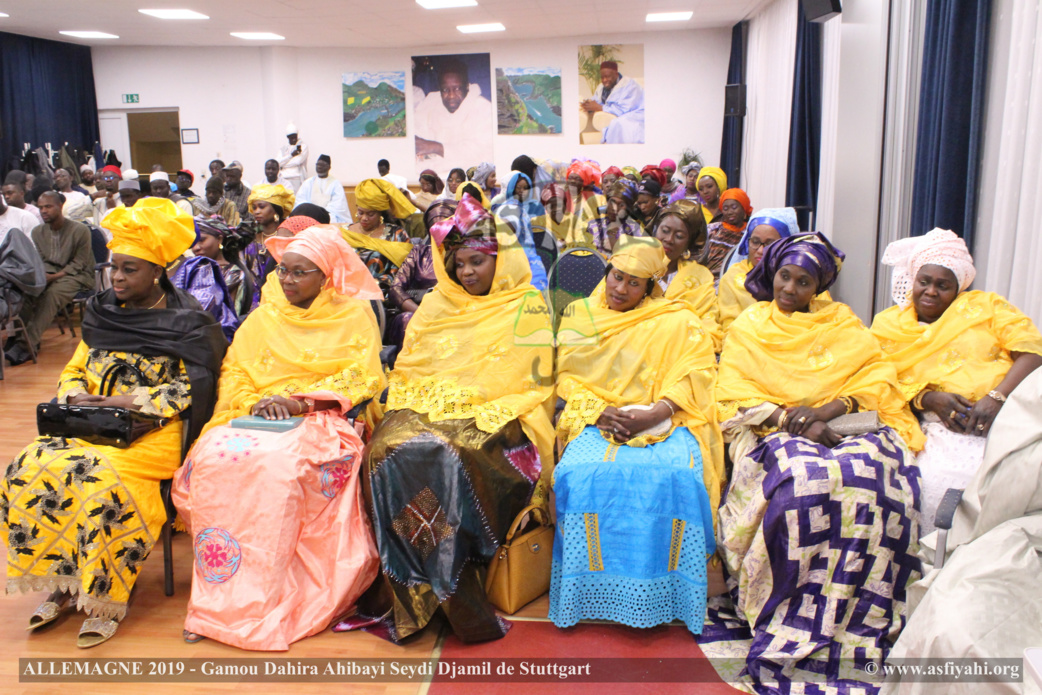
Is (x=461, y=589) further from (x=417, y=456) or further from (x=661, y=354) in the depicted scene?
(x=661, y=354)

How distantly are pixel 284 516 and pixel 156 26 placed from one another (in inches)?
450

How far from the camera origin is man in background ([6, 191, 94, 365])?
6.76 m

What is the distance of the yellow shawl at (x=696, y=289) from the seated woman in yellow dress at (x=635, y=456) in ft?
2.97

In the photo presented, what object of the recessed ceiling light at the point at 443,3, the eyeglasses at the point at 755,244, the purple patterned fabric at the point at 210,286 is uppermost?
the recessed ceiling light at the point at 443,3

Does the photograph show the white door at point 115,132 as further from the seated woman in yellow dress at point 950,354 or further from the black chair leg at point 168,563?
the seated woman in yellow dress at point 950,354

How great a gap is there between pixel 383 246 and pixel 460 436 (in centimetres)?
263

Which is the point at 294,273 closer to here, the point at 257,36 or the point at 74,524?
the point at 74,524

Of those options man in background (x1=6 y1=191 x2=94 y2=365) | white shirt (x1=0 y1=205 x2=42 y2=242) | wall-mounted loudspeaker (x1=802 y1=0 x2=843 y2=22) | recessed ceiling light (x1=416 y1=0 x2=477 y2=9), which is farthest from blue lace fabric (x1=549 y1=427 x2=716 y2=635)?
recessed ceiling light (x1=416 y1=0 x2=477 y2=9)

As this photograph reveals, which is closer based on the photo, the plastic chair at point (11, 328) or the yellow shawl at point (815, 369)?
the yellow shawl at point (815, 369)

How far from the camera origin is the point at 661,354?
297cm

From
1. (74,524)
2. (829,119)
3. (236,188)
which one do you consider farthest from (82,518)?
(236,188)

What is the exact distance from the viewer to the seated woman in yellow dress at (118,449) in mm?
2688

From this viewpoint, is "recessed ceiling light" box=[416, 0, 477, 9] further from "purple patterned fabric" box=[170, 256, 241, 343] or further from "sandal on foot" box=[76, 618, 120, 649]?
"sandal on foot" box=[76, 618, 120, 649]

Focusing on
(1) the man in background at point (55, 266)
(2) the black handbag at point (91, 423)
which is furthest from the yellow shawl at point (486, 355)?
(1) the man in background at point (55, 266)
